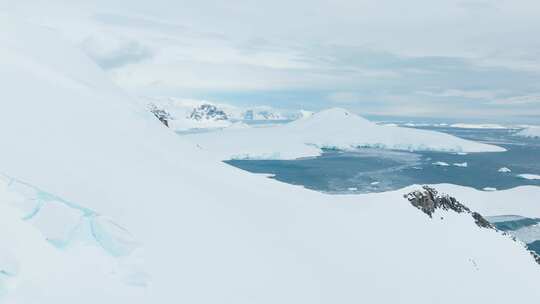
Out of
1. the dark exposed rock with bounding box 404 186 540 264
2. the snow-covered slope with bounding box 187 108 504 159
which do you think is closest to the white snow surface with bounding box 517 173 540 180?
the snow-covered slope with bounding box 187 108 504 159

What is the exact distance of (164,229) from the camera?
11.0m

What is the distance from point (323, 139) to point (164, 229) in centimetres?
12860

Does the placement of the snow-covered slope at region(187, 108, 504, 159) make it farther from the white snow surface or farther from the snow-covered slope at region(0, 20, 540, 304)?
the snow-covered slope at region(0, 20, 540, 304)

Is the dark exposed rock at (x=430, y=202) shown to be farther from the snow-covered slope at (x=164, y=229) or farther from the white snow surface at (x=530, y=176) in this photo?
the white snow surface at (x=530, y=176)

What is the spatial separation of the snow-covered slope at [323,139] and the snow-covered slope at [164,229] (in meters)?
85.9

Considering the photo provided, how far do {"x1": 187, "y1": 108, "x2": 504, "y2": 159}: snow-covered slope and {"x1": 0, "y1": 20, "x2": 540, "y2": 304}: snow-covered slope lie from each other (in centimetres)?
8591

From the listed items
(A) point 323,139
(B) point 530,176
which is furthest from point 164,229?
(A) point 323,139

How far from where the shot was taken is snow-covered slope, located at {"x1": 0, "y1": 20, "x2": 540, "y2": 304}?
860 cm

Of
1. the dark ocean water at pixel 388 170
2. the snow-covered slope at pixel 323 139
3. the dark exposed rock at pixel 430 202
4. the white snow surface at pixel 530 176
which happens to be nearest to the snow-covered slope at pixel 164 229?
the dark exposed rock at pixel 430 202

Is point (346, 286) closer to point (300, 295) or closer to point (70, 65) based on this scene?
point (300, 295)

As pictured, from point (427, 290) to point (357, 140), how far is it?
123353mm

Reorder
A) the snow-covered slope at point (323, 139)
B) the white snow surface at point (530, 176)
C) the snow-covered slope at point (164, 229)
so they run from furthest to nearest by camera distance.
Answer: the snow-covered slope at point (323, 139), the white snow surface at point (530, 176), the snow-covered slope at point (164, 229)

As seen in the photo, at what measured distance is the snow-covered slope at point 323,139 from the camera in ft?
372

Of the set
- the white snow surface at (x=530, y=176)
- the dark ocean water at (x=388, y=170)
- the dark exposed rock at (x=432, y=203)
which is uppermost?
the dark exposed rock at (x=432, y=203)
